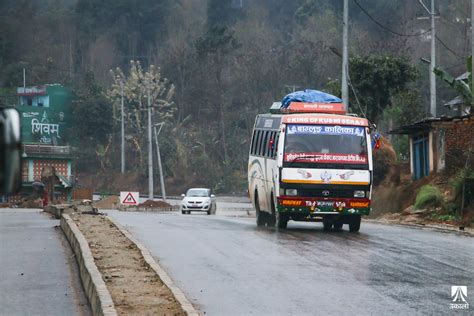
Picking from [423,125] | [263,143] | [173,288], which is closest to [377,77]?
[423,125]

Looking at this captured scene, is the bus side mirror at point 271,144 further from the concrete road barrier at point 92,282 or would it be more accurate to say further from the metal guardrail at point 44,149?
the metal guardrail at point 44,149

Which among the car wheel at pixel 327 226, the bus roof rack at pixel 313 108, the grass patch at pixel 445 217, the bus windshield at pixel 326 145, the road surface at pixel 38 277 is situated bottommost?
the road surface at pixel 38 277

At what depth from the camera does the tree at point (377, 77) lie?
174 feet

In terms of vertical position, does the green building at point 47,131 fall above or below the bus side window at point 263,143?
above

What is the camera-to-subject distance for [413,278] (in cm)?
1447

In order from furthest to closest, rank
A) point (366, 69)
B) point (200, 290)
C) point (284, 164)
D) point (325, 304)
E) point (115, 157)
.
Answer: point (115, 157)
point (366, 69)
point (284, 164)
point (200, 290)
point (325, 304)

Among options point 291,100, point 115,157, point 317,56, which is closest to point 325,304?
point 291,100

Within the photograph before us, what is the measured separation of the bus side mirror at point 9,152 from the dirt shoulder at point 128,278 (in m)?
5.84

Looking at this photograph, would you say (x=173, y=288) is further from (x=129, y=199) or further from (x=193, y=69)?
(x=193, y=69)

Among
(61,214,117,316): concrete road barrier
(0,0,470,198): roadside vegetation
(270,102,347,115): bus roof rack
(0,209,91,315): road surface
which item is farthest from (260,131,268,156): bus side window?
(0,0,470,198): roadside vegetation

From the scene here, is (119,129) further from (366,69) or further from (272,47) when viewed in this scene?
(366,69)

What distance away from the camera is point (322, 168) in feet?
81.3

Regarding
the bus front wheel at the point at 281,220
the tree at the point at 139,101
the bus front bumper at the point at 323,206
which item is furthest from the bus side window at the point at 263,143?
the tree at the point at 139,101

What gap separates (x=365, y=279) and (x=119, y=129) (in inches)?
3404
